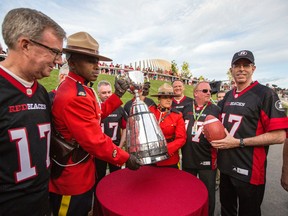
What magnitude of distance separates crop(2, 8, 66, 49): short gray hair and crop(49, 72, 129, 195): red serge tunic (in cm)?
56

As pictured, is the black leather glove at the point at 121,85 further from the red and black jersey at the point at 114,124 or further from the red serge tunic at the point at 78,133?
the red and black jersey at the point at 114,124

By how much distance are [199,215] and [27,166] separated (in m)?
1.46

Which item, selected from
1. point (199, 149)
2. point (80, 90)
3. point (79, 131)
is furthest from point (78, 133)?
point (199, 149)

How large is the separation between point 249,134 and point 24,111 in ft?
8.29

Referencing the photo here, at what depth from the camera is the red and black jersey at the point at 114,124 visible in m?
3.84

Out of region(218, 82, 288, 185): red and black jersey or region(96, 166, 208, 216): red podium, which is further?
region(218, 82, 288, 185): red and black jersey

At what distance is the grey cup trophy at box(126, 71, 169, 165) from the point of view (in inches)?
69.5

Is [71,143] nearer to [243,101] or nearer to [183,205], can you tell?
[183,205]

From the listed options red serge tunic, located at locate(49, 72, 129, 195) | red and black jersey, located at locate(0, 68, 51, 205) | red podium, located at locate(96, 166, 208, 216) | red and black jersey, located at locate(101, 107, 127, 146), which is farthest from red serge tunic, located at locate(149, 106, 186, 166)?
red and black jersey, located at locate(0, 68, 51, 205)

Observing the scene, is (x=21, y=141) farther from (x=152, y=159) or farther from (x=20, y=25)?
(x=152, y=159)

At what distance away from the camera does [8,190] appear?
1349mm

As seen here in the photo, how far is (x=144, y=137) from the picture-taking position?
181 cm

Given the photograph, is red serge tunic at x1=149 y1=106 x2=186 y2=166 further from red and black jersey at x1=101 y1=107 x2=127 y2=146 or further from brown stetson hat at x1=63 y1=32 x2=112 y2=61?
brown stetson hat at x1=63 y1=32 x2=112 y2=61

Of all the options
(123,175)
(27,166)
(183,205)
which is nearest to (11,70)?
(27,166)
